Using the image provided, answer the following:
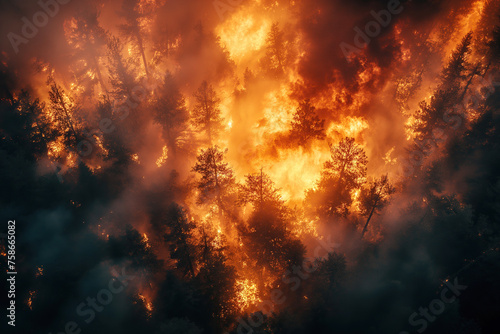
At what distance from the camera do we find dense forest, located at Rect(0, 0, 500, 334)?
29891 mm

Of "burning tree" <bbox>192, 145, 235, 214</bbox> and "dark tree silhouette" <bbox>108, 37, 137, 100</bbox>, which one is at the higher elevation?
"dark tree silhouette" <bbox>108, 37, 137, 100</bbox>

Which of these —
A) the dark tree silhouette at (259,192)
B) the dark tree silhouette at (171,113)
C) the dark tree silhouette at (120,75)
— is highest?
the dark tree silhouette at (120,75)

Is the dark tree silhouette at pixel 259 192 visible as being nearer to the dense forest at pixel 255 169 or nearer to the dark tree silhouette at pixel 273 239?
the dense forest at pixel 255 169

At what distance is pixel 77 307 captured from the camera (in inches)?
1188

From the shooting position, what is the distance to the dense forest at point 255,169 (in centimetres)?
2989

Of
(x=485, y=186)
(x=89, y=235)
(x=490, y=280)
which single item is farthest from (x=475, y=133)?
(x=89, y=235)

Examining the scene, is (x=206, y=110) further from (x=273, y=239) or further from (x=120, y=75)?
(x=273, y=239)

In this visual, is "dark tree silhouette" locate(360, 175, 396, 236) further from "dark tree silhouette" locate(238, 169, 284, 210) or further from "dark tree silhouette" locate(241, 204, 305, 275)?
"dark tree silhouette" locate(238, 169, 284, 210)

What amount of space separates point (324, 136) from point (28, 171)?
142 ft

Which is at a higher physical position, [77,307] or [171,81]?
[171,81]

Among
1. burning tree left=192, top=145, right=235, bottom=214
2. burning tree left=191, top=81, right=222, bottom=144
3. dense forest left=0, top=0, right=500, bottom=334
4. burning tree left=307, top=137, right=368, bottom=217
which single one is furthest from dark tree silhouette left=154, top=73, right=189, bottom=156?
burning tree left=307, top=137, right=368, bottom=217

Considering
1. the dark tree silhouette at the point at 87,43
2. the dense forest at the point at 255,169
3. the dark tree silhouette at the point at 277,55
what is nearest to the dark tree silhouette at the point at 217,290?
the dense forest at the point at 255,169

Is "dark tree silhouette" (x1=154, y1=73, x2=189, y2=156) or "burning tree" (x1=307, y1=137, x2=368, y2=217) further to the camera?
"dark tree silhouette" (x1=154, y1=73, x2=189, y2=156)

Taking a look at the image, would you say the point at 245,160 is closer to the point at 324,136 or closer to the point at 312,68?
the point at 324,136
